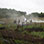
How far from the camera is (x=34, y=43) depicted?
1089cm

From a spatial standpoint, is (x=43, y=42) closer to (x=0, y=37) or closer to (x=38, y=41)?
(x=38, y=41)

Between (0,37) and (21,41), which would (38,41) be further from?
(0,37)

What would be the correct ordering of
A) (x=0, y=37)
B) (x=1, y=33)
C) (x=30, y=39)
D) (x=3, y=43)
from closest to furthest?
(x=3, y=43) < (x=30, y=39) < (x=0, y=37) < (x=1, y=33)

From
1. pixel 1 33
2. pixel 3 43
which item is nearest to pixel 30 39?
pixel 3 43

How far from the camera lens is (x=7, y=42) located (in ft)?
35.3

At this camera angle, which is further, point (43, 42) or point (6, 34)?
point (6, 34)

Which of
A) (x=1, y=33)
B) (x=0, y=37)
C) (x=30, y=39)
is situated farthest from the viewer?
(x=1, y=33)

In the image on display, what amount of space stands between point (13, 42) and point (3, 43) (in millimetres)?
813

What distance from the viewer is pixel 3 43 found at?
10.5 m

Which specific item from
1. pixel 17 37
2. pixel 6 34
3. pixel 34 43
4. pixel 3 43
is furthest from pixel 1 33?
pixel 34 43

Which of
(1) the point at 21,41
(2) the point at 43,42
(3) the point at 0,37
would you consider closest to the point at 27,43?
(1) the point at 21,41

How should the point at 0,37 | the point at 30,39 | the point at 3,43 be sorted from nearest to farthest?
the point at 3,43 < the point at 30,39 < the point at 0,37

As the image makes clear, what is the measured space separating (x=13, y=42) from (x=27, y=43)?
115 centimetres

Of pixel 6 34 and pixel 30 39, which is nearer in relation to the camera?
pixel 30 39
